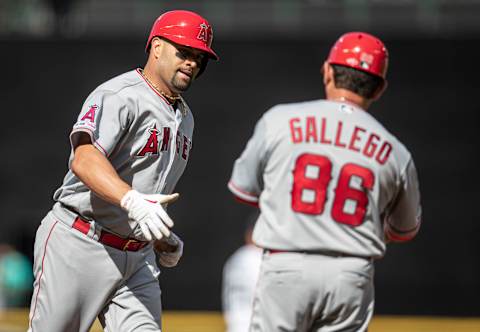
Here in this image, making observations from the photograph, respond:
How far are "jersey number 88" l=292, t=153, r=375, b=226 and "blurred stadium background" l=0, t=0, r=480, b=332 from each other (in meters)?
9.60

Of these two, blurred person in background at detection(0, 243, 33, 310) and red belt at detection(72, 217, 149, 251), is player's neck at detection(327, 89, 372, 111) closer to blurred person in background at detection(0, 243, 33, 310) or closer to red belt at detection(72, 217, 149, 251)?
red belt at detection(72, 217, 149, 251)

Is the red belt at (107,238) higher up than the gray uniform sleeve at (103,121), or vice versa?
the gray uniform sleeve at (103,121)

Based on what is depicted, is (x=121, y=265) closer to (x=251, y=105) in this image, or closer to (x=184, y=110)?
(x=184, y=110)

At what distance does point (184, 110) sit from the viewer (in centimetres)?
531

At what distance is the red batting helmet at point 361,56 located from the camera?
4.82 metres

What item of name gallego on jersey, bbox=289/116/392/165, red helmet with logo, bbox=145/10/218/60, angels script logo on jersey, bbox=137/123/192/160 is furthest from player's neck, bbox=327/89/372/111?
angels script logo on jersey, bbox=137/123/192/160

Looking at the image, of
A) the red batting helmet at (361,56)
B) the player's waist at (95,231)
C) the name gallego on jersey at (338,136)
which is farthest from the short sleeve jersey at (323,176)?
the player's waist at (95,231)

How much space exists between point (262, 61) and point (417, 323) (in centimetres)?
442

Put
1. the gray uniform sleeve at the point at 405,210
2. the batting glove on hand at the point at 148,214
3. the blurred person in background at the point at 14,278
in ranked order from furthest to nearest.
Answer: the blurred person in background at the point at 14,278 → the gray uniform sleeve at the point at 405,210 → the batting glove on hand at the point at 148,214

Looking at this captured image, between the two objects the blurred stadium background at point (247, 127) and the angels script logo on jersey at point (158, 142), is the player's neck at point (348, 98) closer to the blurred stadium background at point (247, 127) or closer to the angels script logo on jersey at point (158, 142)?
the angels script logo on jersey at point (158, 142)

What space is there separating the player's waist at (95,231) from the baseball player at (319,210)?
75 cm

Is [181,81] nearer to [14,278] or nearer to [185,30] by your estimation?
[185,30]

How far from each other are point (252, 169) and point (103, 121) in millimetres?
739

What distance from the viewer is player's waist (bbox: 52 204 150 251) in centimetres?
500
